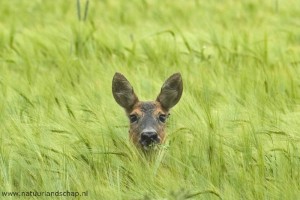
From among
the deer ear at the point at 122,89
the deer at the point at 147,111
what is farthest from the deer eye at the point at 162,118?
the deer ear at the point at 122,89

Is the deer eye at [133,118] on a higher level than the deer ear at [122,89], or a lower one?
lower

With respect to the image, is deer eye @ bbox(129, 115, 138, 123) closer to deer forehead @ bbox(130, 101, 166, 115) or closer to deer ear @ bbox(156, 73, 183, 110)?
deer forehead @ bbox(130, 101, 166, 115)

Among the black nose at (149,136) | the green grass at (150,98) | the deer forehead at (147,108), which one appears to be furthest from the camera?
the deer forehead at (147,108)

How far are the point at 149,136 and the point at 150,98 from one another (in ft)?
3.84

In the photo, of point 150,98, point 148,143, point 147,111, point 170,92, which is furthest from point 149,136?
point 150,98

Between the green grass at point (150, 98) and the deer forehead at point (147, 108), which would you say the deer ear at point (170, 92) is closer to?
A: the deer forehead at point (147, 108)

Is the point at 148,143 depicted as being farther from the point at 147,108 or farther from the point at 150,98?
the point at 150,98

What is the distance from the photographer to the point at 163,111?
3.44 metres

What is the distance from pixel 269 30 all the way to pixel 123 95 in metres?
3.45

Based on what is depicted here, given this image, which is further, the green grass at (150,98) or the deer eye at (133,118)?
the deer eye at (133,118)

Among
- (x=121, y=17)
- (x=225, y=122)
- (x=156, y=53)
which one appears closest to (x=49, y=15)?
(x=121, y=17)

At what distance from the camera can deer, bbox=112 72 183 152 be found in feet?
10.5

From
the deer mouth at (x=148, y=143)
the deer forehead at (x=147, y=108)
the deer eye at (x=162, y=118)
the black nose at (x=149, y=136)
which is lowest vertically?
the deer mouth at (x=148, y=143)

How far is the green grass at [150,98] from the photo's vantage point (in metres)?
3.01
